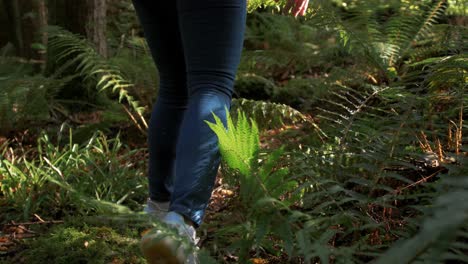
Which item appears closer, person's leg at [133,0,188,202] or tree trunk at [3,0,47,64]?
person's leg at [133,0,188,202]

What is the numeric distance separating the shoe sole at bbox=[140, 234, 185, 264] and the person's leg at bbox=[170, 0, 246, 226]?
0.41 ft

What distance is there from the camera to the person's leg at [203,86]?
4.96 feet

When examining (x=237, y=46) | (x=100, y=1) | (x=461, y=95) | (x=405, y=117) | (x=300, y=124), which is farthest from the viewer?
(x=100, y=1)

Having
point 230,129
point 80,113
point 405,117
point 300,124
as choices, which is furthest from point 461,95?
point 80,113

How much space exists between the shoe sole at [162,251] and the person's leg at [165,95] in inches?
23.5

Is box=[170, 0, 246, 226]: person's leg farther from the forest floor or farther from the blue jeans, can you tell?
the forest floor

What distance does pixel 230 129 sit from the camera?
1.42 metres

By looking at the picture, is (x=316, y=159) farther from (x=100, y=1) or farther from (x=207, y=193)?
(x=100, y=1)

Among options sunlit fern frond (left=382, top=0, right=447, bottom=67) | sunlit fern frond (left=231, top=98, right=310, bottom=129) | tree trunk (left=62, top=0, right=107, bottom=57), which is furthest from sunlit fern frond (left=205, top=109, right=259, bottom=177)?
tree trunk (left=62, top=0, right=107, bottom=57)

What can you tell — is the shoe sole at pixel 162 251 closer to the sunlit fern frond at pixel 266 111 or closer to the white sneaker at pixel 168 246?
the white sneaker at pixel 168 246

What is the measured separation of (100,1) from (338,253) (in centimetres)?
347

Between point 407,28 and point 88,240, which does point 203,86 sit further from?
point 407,28

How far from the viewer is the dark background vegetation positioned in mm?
1413

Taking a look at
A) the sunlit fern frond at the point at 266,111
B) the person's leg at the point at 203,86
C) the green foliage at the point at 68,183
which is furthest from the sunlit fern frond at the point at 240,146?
the sunlit fern frond at the point at 266,111
